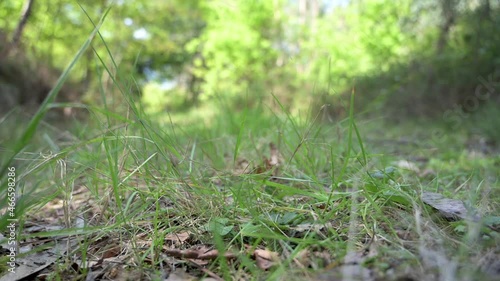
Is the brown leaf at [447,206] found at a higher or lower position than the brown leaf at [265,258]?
higher

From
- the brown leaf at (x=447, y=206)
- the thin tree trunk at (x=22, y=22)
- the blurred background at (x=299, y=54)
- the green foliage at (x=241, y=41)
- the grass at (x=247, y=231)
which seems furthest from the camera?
the green foliage at (x=241, y=41)

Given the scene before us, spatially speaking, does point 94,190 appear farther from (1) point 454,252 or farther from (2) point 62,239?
(1) point 454,252

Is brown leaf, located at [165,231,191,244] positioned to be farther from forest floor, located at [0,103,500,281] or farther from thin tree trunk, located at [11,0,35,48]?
thin tree trunk, located at [11,0,35,48]

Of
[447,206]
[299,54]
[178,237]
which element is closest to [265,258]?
[178,237]

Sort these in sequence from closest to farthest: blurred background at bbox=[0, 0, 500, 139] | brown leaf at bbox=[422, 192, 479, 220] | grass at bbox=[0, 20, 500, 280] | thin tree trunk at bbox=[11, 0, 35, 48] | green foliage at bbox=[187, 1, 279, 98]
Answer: grass at bbox=[0, 20, 500, 280]
brown leaf at bbox=[422, 192, 479, 220]
blurred background at bbox=[0, 0, 500, 139]
thin tree trunk at bbox=[11, 0, 35, 48]
green foliage at bbox=[187, 1, 279, 98]

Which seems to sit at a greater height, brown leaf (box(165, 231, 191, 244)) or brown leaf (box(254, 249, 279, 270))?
brown leaf (box(254, 249, 279, 270))

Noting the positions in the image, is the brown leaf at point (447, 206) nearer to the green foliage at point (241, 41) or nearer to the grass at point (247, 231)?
the grass at point (247, 231)

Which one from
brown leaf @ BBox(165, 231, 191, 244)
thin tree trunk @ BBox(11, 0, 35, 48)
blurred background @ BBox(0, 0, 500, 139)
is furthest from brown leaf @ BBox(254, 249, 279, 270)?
thin tree trunk @ BBox(11, 0, 35, 48)

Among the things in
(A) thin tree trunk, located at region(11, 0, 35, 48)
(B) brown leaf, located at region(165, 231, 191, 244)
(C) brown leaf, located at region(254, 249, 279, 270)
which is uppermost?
(A) thin tree trunk, located at region(11, 0, 35, 48)

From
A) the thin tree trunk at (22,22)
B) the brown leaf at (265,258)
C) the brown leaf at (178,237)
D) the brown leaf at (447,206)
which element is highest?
the thin tree trunk at (22,22)

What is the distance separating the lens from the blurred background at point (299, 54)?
14.2 feet

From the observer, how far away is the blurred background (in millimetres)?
4336

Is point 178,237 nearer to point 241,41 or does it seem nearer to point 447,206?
point 447,206

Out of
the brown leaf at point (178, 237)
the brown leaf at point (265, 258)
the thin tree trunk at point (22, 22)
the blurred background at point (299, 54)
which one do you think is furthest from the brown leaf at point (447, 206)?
the thin tree trunk at point (22, 22)
